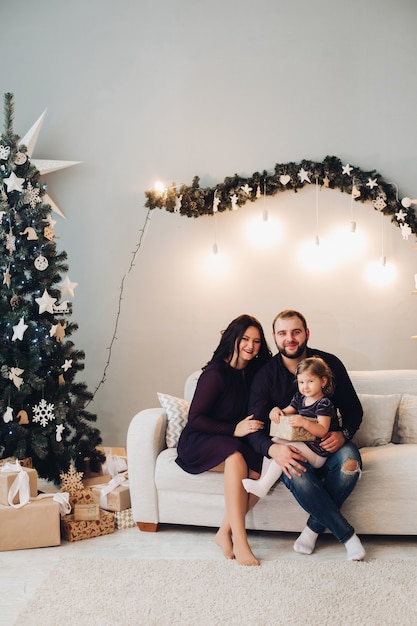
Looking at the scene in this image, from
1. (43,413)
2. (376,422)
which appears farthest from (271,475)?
(43,413)

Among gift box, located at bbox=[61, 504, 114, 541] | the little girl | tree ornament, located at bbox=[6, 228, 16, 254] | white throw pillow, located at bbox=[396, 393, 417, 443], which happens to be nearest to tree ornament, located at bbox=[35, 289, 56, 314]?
tree ornament, located at bbox=[6, 228, 16, 254]

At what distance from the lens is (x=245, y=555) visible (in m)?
2.77

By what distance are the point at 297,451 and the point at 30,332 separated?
A: 161cm

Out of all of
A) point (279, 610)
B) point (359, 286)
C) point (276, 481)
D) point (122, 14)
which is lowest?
point (279, 610)

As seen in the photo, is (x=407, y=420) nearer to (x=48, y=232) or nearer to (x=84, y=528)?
(x=84, y=528)

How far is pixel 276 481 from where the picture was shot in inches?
118

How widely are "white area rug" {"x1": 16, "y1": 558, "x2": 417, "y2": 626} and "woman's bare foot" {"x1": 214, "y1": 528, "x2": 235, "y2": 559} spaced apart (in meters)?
0.09

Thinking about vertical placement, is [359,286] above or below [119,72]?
below

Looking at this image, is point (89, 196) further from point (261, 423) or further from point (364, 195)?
point (261, 423)

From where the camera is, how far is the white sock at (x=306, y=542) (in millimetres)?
2887

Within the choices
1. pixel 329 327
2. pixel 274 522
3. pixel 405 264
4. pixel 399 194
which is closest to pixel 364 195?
pixel 399 194

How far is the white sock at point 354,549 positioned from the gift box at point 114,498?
118cm

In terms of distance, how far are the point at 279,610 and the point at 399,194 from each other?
2904mm

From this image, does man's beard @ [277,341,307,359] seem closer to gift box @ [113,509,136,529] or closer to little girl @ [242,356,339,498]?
little girl @ [242,356,339,498]
